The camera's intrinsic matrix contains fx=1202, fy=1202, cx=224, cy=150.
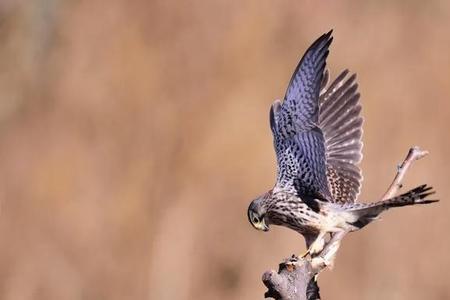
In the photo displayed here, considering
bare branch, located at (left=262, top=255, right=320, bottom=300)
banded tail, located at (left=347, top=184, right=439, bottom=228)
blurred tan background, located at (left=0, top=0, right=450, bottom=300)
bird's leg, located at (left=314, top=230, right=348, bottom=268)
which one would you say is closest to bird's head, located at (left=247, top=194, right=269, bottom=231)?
banded tail, located at (left=347, top=184, right=439, bottom=228)

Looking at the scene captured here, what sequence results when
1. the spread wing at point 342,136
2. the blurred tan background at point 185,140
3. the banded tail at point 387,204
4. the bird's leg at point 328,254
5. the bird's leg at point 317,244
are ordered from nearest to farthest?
the bird's leg at point 328,254, the banded tail at point 387,204, the bird's leg at point 317,244, the spread wing at point 342,136, the blurred tan background at point 185,140

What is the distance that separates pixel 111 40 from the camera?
24.9 ft

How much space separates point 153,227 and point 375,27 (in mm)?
2039

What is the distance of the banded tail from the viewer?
3.13m

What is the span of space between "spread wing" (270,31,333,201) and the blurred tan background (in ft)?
7.28

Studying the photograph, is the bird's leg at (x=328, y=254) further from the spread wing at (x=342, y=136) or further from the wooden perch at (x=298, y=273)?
the spread wing at (x=342, y=136)

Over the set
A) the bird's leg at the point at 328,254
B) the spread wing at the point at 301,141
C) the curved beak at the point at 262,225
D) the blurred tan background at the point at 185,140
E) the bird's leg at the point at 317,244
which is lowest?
the bird's leg at the point at 328,254

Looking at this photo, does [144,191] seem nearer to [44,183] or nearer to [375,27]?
[44,183]

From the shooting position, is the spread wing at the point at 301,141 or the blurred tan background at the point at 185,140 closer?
the spread wing at the point at 301,141

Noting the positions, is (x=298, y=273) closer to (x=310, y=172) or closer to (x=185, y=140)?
(x=310, y=172)

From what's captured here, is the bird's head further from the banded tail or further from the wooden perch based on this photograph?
the wooden perch

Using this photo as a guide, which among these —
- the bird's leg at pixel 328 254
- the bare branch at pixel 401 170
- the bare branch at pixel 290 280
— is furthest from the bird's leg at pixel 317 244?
the bare branch at pixel 290 280

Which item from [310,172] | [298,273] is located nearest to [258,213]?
[310,172]

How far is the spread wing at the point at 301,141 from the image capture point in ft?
12.7
